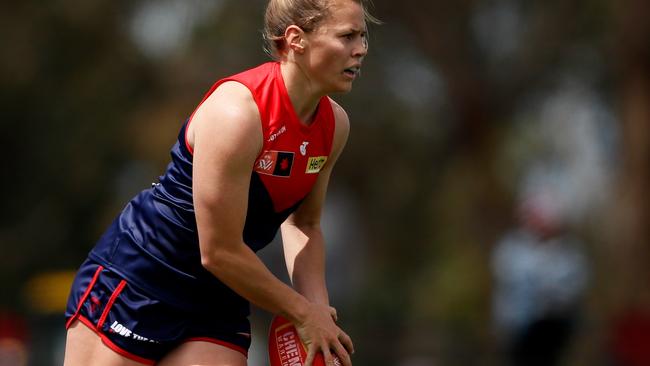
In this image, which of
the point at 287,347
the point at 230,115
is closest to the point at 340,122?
the point at 230,115

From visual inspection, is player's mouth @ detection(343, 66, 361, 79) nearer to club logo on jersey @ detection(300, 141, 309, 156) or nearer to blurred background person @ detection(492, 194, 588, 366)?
club logo on jersey @ detection(300, 141, 309, 156)

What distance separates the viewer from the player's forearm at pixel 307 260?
14.2 ft

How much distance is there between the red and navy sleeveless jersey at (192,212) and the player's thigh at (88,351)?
236 millimetres

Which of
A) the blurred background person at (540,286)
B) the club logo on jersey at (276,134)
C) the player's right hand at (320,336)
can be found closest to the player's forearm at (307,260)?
the player's right hand at (320,336)

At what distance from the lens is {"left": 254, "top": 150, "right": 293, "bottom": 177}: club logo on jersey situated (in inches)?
155

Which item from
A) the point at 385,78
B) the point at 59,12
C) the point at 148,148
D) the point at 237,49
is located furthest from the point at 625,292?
the point at 59,12

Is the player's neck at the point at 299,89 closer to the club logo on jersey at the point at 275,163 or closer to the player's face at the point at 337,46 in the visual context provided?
the player's face at the point at 337,46

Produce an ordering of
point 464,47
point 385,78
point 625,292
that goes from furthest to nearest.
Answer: point 385,78 → point 464,47 → point 625,292

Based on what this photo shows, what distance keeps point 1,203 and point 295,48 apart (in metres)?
15.5

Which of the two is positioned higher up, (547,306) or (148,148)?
(148,148)

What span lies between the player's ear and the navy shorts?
0.93 meters

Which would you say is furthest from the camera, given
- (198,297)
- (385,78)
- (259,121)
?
(385,78)

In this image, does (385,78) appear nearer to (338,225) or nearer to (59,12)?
(338,225)

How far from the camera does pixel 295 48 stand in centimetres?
403
